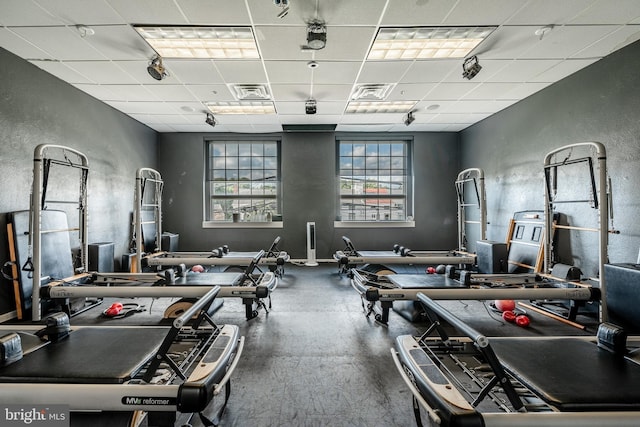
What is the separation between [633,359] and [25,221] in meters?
5.53

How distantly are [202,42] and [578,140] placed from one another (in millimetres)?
4925

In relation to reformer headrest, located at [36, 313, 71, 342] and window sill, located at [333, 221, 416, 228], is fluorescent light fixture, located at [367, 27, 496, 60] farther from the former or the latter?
window sill, located at [333, 221, 416, 228]

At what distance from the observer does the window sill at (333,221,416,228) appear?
6902 millimetres

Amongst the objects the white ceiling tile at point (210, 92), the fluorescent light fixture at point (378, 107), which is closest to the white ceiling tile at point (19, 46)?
the white ceiling tile at point (210, 92)

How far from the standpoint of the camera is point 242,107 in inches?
207

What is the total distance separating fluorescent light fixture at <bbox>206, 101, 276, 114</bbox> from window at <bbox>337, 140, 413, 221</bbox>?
2338 mm

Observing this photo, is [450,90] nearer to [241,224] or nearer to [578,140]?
[578,140]

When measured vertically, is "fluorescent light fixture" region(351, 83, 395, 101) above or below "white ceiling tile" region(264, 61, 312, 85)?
above

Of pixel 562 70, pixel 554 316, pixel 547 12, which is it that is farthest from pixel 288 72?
pixel 554 316

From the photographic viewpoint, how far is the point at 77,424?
4.38 ft

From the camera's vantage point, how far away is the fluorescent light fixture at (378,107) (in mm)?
5098

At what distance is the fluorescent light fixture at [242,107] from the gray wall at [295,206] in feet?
4.80

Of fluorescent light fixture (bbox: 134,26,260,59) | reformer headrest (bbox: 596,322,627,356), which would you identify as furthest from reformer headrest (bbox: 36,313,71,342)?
reformer headrest (bbox: 596,322,627,356)

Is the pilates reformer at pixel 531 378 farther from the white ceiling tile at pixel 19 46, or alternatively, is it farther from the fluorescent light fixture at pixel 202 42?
the white ceiling tile at pixel 19 46
